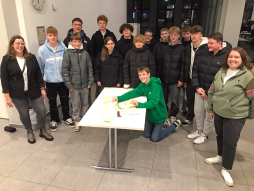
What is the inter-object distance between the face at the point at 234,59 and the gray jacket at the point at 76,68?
189 centimetres

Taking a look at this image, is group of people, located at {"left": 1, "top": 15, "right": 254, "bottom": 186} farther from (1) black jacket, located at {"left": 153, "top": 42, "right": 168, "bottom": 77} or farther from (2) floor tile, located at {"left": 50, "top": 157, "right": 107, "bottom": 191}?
(2) floor tile, located at {"left": 50, "top": 157, "right": 107, "bottom": 191}

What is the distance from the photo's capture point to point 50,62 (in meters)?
2.85

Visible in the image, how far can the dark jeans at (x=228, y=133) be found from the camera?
6.51 feet

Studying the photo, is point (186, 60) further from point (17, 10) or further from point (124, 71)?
point (17, 10)

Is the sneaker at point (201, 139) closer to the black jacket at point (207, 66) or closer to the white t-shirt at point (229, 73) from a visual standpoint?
the black jacket at point (207, 66)

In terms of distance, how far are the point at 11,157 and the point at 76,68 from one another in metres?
1.43

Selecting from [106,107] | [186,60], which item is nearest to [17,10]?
[106,107]

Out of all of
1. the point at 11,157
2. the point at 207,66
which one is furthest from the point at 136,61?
the point at 11,157

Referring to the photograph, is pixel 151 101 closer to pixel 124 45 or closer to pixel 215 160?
pixel 215 160

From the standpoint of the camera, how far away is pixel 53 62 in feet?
9.39

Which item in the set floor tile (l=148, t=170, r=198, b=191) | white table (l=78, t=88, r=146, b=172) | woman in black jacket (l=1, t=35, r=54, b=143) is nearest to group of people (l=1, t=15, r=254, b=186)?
woman in black jacket (l=1, t=35, r=54, b=143)

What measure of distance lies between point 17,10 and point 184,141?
3.08 m

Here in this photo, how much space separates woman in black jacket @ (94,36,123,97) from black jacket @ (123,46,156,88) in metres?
0.12

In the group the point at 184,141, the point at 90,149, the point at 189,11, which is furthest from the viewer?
the point at 189,11
